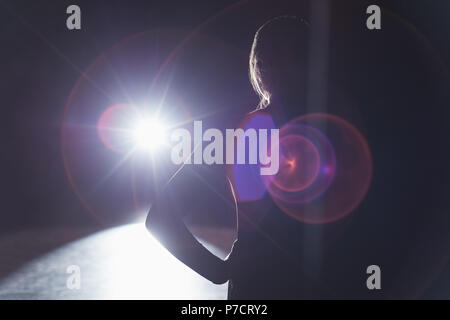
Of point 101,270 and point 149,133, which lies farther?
point 149,133

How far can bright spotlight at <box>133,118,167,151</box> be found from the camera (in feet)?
21.9

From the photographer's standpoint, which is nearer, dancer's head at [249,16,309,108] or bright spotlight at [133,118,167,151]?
dancer's head at [249,16,309,108]

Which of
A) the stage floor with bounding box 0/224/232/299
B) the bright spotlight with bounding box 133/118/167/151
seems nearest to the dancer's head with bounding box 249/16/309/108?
the stage floor with bounding box 0/224/232/299

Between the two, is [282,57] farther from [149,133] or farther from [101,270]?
[149,133]

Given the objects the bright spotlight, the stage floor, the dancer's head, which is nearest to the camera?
the dancer's head

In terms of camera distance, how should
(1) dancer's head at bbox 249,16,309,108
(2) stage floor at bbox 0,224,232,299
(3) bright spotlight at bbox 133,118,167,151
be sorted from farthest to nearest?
(3) bright spotlight at bbox 133,118,167,151 → (2) stage floor at bbox 0,224,232,299 → (1) dancer's head at bbox 249,16,309,108

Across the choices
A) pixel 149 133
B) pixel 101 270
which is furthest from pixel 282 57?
pixel 149 133

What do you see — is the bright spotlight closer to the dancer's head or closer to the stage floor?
the stage floor

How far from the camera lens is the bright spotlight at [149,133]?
666cm

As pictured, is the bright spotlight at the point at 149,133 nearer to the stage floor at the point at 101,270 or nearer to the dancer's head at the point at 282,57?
the stage floor at the point at 101,270

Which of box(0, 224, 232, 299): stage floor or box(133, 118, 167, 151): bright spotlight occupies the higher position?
box(133, 118, 167, 151): bright spotlight

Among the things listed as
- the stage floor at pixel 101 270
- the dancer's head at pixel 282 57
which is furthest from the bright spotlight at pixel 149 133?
the dancer's head at pixel 282 57

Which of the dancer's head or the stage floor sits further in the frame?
the stage floor

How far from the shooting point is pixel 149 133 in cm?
670
